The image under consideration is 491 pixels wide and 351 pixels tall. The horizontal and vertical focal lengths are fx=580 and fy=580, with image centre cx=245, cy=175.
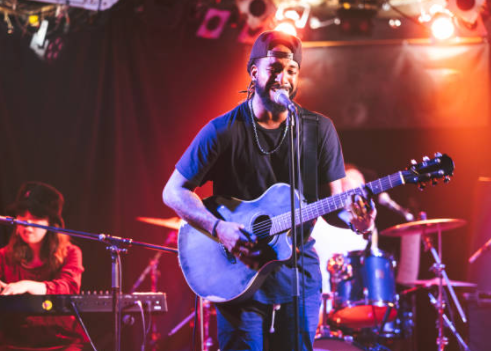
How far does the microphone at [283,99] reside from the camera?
10.4 feet

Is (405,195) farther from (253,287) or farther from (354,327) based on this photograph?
(253,287)

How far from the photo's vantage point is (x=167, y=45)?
7992 mm

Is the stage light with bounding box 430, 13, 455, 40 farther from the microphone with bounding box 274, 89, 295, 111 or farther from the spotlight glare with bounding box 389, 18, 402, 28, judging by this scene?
the microphone with bounding box 274, 89, 295, 111

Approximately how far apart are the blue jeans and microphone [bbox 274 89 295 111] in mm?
1071

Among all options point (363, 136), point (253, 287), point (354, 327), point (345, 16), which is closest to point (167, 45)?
point (345, 16)

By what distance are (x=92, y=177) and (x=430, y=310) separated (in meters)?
4.59

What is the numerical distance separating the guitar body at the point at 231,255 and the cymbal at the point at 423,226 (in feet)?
12.2

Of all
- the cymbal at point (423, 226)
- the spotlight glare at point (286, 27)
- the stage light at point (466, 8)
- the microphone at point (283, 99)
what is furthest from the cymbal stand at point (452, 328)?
the microphone at point (283, 99)

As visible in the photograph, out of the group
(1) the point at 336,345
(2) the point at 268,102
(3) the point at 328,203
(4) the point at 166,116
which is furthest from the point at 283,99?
(4) the point at 166,116

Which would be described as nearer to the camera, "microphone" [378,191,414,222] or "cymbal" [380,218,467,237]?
"cymbal" [380,218,467,237]

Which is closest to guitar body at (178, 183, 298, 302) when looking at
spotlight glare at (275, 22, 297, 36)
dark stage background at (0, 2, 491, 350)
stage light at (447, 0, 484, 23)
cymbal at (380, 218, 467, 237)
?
cymbal at (380, 218, 467, 237)

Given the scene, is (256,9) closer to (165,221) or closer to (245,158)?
(165,221)

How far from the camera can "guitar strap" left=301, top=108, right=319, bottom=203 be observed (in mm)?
3535

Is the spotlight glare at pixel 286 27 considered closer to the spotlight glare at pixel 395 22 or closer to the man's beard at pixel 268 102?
the spotlight glare at pixel 395 22
